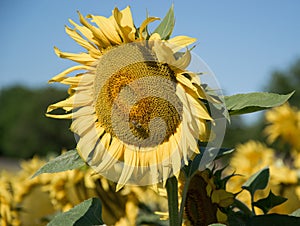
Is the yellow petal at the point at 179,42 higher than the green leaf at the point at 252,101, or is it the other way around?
the yellow petal at the point at 179,42

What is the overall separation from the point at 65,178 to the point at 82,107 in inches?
19.8

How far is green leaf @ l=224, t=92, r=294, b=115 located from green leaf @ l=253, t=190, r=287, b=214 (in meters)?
0.21

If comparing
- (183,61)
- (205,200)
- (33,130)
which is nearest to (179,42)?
(183,61)

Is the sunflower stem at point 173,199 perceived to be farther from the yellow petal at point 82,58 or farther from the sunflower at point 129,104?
the yellow petal at point 82,58

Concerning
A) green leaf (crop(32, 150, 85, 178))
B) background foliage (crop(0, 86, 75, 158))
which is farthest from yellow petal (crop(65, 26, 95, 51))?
background foliage (crop(0, 86, 75, 158))

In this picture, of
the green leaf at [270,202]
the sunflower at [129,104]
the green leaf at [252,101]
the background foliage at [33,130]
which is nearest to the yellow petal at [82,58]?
the sunflower at [129,104]

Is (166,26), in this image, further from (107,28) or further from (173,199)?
(173,199)

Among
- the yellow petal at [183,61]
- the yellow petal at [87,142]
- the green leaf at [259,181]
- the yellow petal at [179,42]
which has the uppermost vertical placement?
the yellow petal at [179,42]

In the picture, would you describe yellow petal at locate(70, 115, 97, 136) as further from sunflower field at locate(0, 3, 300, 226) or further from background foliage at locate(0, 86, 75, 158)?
background foliage at locate(0, 86, 75, 158)

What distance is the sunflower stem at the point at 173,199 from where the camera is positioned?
23.5 inches

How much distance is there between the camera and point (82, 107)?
632 millimetres

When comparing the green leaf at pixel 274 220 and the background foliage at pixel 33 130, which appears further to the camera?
the background foliage at pixel 33 130

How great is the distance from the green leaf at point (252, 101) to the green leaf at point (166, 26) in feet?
0.31

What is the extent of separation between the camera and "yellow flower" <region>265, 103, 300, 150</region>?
217cm
